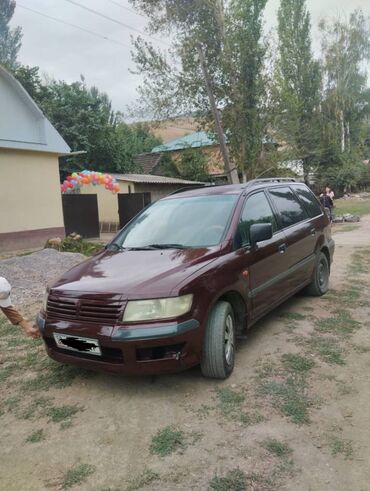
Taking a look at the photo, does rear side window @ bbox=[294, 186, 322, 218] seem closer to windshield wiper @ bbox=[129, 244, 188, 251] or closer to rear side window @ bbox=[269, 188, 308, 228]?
rear side window @ bbox=[269, 188, 308, 228]

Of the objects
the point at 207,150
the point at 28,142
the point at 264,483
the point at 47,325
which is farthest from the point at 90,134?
the point at 264,483

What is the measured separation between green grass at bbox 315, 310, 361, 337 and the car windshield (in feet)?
5.79

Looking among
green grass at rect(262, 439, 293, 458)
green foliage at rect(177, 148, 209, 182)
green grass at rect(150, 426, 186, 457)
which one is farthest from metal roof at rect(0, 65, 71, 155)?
green foliage at rect(177, 148, 209, 182)

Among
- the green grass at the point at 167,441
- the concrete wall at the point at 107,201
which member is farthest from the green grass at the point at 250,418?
the concrete wall at the point at 107,201

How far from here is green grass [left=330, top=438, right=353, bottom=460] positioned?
8.70 ft

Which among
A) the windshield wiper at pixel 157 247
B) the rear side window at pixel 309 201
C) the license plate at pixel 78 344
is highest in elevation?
the rear side window at pixel 309 201

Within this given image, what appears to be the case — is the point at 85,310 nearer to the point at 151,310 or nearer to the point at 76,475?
the point at 151,310

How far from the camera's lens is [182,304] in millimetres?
3260

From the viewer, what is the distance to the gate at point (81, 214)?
17.2 meters

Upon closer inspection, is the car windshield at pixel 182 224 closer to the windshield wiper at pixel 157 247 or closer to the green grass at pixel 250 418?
the windshield wiper at pixel 157 247

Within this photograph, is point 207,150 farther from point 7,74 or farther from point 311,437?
point 311,437

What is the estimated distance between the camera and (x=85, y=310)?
3336mm

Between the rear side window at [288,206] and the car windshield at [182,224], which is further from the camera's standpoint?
the rear side window at [288,206]

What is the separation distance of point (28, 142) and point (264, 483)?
44.8 ft
